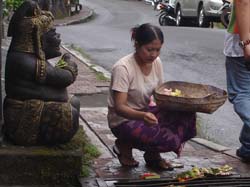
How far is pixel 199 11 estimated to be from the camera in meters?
23.7

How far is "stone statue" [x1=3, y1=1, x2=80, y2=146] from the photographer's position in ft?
14.7

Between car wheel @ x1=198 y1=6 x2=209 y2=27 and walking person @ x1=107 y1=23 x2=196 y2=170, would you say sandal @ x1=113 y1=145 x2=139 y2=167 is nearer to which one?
walking person @ x1=107 y1=23 x2=196 y2=170

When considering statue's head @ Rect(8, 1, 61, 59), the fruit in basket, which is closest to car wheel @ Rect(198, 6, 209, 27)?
the fruit in basket

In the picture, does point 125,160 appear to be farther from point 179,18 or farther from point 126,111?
point 179,18

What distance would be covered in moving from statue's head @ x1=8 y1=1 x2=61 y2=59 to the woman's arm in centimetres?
63

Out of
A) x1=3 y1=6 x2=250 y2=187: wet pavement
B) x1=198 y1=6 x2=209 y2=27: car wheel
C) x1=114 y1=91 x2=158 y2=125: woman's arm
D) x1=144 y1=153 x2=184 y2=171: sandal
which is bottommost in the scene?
x1=198 y1=6 x2=209 y2=27: car wheel

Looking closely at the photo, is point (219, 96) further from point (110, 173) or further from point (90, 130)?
point (90, 130)

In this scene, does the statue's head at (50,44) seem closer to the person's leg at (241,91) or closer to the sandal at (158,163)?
the sandal at (158,163)

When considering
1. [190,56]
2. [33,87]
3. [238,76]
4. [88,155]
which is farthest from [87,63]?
[33,87]

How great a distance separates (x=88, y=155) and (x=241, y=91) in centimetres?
137

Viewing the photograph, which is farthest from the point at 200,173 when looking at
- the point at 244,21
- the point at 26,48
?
the point at 26,48

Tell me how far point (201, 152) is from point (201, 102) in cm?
119

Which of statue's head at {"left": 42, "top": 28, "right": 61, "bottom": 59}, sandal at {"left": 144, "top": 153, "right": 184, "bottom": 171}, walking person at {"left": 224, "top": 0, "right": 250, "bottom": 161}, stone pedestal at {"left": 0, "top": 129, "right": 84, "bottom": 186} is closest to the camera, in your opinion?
stone pedestal at {"left": 0, "top": 129, "right": 84, "bottom": 186}

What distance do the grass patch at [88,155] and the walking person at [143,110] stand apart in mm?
277
